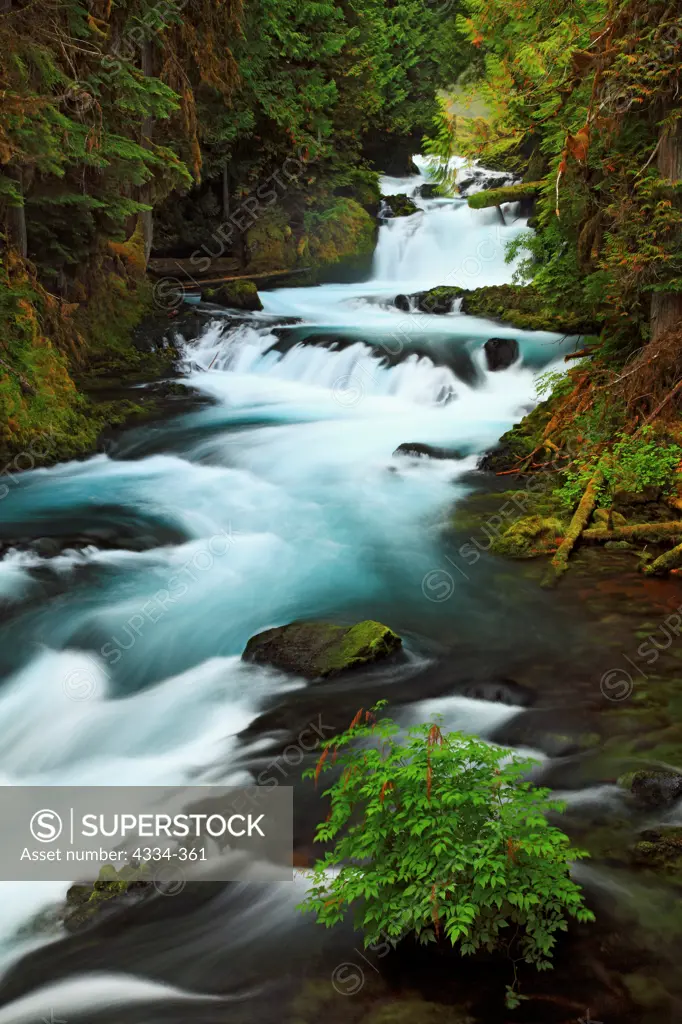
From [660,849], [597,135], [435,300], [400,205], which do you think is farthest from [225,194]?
[660,849]

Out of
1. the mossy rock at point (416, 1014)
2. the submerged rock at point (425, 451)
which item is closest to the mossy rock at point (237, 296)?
the submerged rock at point (425, 451)

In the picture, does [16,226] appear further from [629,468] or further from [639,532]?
[639,532]

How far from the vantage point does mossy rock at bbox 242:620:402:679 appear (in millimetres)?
6348

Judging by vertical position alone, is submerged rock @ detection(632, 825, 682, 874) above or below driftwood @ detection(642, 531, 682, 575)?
above

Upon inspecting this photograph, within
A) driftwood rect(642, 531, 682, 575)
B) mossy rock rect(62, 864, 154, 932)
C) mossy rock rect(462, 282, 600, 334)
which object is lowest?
driftwood rect(642, 531, 682, 575)

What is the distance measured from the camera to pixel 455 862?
3.38 m

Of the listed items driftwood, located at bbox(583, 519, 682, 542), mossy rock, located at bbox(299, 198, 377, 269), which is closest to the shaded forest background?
driftwood, located at bbox(583, 519, 682, 542)

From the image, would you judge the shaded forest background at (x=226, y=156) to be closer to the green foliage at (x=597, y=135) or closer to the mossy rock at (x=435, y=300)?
the green foliage at (x=597, y=135)

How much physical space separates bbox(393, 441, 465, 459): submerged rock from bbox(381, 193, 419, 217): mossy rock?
15.0 m

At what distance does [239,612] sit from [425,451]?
4616 mm

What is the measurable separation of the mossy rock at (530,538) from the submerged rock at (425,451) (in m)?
2.69

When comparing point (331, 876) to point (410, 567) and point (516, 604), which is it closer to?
point (516, 604)

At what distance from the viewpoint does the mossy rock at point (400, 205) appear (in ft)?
80.8

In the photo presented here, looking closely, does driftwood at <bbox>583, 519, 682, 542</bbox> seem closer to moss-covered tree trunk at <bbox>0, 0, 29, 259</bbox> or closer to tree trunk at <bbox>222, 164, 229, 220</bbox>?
moss-covered tree trunk at <bbox>0, 0, 29, 259</bbox>
